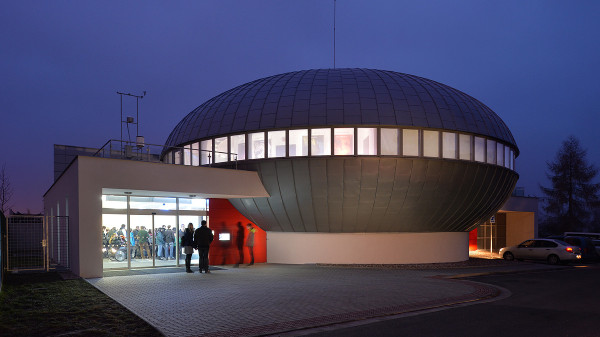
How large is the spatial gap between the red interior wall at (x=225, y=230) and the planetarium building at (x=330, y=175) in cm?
4

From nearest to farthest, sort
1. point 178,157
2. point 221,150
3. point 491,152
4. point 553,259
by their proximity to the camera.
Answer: point 221,150 → point 491,152 → point 553,259 → point 178,157

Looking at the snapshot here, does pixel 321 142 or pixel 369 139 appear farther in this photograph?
pixel 321 142

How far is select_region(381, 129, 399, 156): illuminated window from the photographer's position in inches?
758

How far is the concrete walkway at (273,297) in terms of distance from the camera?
8.37m

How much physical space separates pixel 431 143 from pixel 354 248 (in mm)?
5479

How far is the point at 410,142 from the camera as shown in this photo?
1948cm

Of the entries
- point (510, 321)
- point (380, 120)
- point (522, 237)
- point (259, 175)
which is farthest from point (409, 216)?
point (522, 237)

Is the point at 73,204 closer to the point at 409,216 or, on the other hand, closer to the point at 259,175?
the point at 259,175

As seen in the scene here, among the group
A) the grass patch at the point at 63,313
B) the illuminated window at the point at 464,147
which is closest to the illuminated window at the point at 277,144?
the illuminated window at the point at 464,147

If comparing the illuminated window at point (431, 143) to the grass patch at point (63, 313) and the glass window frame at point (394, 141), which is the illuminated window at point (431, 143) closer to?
the glass window frame at point (394, 141)

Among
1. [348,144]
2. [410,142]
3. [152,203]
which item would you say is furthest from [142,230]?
[410,142]

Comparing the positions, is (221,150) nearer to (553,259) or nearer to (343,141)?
(343,141)

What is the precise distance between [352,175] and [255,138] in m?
4.42

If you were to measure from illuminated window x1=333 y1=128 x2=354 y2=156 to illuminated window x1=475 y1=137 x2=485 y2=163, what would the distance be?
5.89 m
